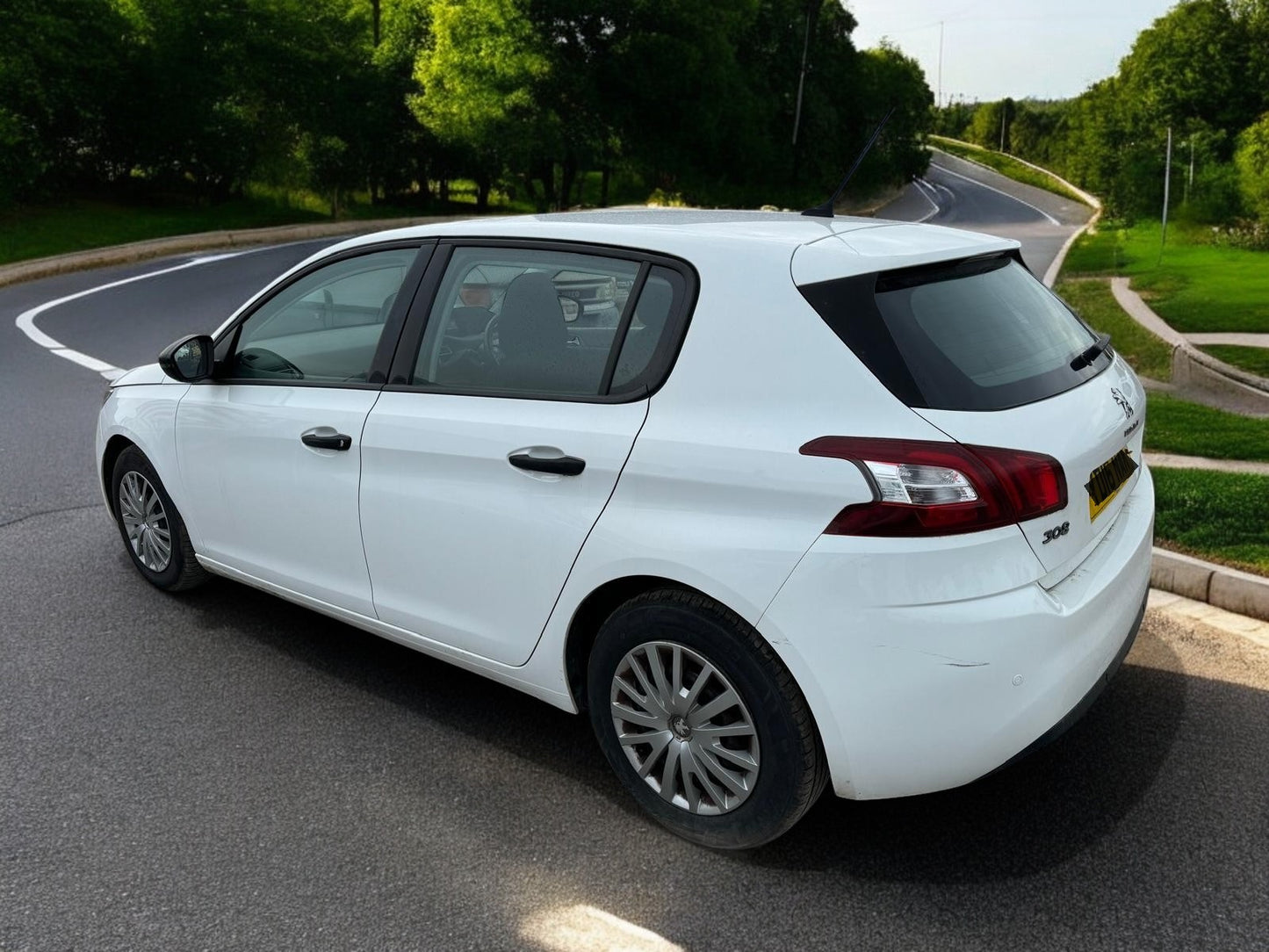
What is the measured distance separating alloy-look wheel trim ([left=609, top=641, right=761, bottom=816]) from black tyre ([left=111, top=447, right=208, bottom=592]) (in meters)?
2.49

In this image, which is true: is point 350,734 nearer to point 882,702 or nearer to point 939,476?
point 882,702

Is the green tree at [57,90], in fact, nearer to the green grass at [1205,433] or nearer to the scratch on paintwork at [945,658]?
the green grass at [1205,433]

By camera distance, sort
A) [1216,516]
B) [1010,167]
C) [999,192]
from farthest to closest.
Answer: [1010,167], [999,192], [1216,516]

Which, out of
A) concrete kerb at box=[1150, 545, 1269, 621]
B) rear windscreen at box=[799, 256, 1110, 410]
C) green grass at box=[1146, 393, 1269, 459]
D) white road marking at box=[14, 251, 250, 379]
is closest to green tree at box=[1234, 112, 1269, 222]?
green grass at box=[1146, 393, 1269, 459]

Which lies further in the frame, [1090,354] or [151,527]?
[151,527]

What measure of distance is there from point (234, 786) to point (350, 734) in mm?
458

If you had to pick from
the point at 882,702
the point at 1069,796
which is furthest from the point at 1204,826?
the point at 882,702

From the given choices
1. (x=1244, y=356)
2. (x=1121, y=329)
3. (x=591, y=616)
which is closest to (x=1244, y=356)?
(x=1244, y=356)

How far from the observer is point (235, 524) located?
4.57 meters

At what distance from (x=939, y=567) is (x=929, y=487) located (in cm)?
19

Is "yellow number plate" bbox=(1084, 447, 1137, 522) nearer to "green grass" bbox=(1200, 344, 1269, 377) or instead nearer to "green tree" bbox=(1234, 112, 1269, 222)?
"green grass" bbox=(1200, 344, 1269, 377)

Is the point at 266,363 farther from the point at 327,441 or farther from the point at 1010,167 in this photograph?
the point at 1010,167

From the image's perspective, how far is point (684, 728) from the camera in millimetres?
3273

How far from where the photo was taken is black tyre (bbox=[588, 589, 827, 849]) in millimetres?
3041
